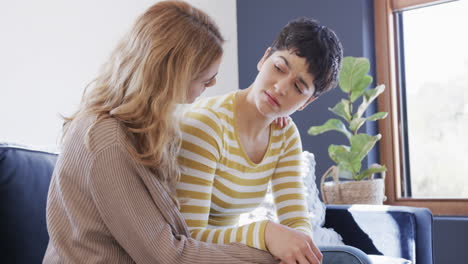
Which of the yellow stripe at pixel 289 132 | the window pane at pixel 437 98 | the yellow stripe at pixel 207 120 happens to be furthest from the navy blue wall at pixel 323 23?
the yellow stripe at pixel 207 120

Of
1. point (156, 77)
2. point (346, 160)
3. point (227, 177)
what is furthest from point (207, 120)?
point (346, 160)

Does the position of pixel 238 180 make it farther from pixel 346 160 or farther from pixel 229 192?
pixel 346 160

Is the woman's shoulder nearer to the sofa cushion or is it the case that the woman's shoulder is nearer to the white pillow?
the sofa cushion

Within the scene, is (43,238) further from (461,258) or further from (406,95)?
(406,95)

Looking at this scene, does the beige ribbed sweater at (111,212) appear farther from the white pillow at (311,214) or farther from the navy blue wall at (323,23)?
the navy blue wall at (323,23)

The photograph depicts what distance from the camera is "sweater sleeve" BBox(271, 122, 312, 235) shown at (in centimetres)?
134

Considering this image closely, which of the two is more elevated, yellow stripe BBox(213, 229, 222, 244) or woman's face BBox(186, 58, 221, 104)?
woman's face BBox(186, 58, 221, 104)

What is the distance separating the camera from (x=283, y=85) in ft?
4.12

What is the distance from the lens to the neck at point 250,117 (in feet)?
4.27

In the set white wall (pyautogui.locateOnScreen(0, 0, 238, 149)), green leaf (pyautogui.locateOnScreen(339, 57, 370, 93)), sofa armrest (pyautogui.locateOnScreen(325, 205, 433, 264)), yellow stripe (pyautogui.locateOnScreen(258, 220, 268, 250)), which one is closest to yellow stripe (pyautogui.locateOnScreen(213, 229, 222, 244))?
yellow stripe (pyautogui.locateOnScreen(258, 220, 268, 250))

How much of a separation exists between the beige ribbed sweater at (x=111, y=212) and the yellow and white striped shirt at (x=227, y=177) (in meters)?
0.14

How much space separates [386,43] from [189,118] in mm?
2224

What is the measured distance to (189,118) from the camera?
1215mm

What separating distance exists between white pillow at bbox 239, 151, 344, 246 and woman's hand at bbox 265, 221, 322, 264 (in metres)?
0.95
